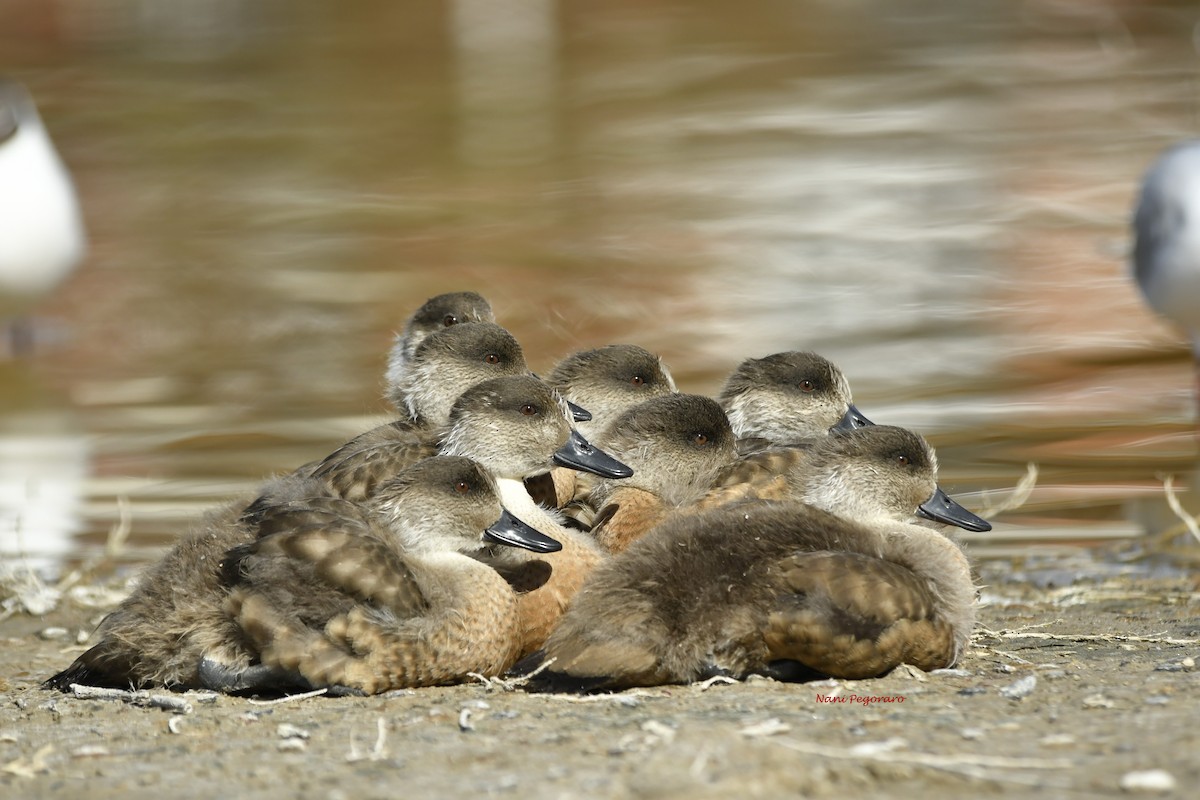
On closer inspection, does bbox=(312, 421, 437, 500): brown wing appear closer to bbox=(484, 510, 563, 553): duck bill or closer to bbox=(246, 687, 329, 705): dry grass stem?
bbox=(484, 510, 563, 553): duck bill

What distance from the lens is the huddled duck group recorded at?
16.6 ft

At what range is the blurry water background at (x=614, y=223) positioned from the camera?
955 centimetres

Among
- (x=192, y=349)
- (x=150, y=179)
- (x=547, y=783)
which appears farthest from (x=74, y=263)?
(x=547, y=783)

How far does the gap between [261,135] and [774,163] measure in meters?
5.83

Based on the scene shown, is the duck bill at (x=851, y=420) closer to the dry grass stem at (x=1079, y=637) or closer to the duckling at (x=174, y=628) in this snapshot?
the dry grass stem at (x=1079, y=637)

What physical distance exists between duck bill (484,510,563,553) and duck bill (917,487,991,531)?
1.14 m

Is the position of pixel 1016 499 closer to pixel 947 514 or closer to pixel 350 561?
pixel 947 514

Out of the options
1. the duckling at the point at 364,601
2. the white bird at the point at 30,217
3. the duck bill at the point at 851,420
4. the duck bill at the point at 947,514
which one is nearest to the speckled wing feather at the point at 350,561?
the duckling at the point at 364,601

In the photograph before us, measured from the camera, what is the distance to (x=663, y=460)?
6062 millimetres

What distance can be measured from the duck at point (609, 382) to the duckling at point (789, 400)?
0.34 metres

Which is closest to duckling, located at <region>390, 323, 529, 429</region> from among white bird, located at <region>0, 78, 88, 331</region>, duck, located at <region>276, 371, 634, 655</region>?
duck, located at <region>276, 371, 634, 655</region>

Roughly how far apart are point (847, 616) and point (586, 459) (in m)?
1.28

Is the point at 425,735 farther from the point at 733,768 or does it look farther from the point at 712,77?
the point at 712,77

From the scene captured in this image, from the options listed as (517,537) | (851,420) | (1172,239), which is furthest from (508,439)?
(1172,239)
